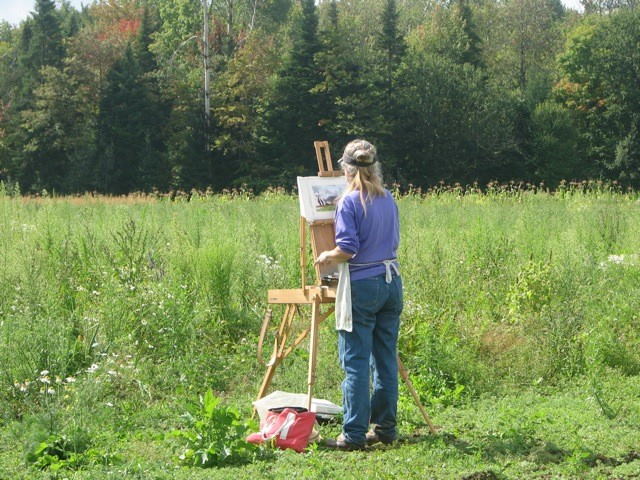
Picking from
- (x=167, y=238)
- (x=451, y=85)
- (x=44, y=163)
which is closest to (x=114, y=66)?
(x=44, y=163)

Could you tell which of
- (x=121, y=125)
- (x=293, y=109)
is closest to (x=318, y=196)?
(x=293, y=109)

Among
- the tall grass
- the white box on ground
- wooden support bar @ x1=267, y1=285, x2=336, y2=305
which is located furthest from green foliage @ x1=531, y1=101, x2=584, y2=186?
wooden support bar @ x1=267, y1=285, x2=336, y2=305

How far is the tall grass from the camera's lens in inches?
289

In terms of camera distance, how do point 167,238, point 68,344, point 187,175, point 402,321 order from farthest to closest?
1. point 187,175
2. point 167,238
3. point 402,321
4. point 68,344

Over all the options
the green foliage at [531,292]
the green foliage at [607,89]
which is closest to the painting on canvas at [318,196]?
the green foliage at [531,292]

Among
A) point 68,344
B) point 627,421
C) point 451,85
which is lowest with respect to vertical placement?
point 627,421

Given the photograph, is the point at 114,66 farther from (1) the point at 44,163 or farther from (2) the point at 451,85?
(2) the point at 451,85

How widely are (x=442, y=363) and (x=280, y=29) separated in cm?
5665

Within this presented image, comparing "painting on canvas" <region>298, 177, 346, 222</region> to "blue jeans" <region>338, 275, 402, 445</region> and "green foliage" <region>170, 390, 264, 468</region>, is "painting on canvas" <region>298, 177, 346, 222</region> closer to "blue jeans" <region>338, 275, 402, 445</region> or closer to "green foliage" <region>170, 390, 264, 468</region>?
"blue jeans" <region>338, 275, 402, 445</region>

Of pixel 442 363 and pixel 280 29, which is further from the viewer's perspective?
pixel 280 29

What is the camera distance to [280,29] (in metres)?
62.0

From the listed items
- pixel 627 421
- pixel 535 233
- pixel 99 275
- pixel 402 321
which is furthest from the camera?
pixel 535 233

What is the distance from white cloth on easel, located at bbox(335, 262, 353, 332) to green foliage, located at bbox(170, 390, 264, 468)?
886 mm

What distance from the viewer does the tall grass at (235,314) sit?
24.1 feet
